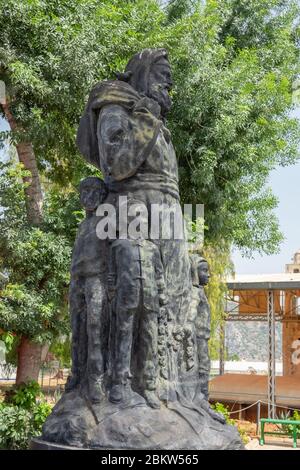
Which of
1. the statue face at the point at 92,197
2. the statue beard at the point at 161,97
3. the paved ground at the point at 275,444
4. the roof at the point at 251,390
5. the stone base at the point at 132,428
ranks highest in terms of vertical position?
the statue beard at the point at 161,97

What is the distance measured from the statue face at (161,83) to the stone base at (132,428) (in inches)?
90.1

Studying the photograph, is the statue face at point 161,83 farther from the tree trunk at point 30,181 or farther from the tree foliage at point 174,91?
the tree trunk at point 30,181

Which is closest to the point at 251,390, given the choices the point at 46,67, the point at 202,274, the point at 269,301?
the point at 269,301

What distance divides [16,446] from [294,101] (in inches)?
448

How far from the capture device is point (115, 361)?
4.08m

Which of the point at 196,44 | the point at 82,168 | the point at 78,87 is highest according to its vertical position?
the point at 196,44

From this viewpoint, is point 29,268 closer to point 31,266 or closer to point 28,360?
point 31,266

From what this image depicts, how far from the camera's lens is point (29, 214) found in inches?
430

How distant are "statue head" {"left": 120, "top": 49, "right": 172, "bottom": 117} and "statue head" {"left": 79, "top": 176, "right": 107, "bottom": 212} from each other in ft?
2.71

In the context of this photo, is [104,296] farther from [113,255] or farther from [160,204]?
[160,204]

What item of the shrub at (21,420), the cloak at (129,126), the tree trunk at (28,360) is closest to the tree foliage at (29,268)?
the tree trunk at (28,360)

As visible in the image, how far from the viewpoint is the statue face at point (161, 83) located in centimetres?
477

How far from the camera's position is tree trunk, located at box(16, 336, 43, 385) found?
10914 mm

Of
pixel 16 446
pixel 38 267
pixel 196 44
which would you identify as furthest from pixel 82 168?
pixel 16 446
